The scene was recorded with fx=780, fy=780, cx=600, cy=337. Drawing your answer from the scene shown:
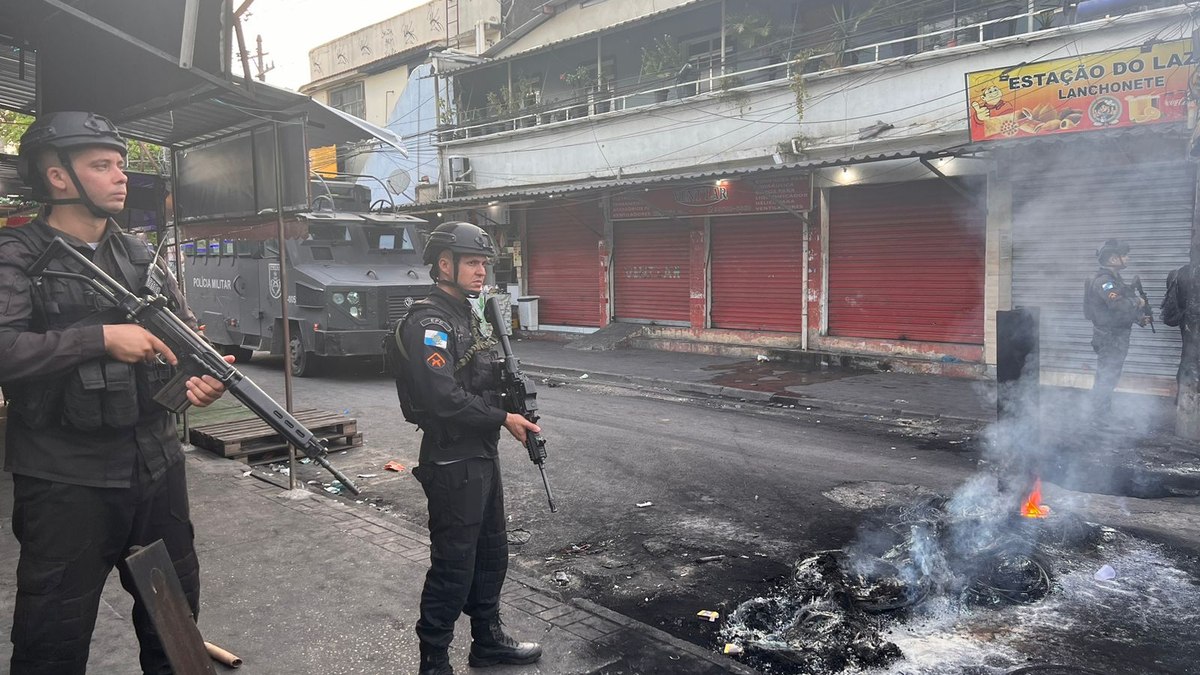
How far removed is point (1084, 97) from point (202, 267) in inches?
596

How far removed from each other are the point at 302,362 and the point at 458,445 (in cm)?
1069

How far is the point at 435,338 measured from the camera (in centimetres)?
336

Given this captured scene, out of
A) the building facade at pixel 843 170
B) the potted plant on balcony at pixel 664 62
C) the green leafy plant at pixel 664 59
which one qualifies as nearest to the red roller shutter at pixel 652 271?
the building facade at pixel 843 170

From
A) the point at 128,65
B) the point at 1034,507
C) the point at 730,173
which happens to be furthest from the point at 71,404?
the point at 730,173

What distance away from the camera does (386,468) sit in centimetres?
741

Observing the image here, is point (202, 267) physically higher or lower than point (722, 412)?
higher

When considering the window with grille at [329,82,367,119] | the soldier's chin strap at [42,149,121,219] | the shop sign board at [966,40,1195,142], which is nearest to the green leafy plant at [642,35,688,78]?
the shop sign board at [966,40,1195,142]

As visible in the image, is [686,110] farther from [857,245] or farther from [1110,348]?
[1110,348]

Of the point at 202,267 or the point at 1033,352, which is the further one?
the point at 202,267

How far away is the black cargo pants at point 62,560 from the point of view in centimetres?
252

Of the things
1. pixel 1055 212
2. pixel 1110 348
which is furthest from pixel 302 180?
pixel 1055 212

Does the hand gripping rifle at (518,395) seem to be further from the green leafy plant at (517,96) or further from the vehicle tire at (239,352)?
the green leafy plant at (517,96)

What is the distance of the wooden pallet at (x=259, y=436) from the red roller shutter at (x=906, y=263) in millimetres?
9522

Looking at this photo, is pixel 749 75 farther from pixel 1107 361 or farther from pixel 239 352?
pixel 239 352
